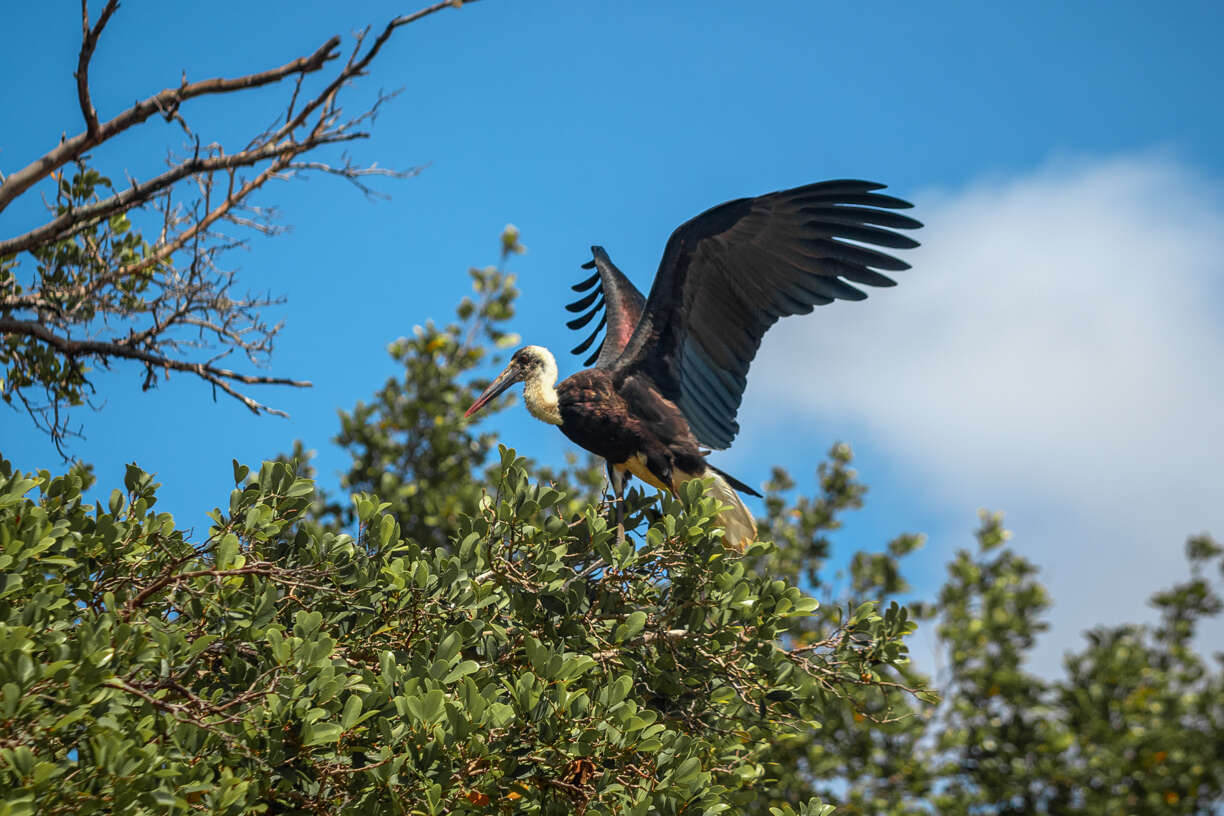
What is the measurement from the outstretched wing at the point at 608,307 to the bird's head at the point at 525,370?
259mm

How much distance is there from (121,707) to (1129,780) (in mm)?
8020

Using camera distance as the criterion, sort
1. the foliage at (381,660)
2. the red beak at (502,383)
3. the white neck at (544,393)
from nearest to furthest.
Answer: the foliage at (381,660)
the white neck at (544,393)
the red beak at (502,383)

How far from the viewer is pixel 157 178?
4859 mm

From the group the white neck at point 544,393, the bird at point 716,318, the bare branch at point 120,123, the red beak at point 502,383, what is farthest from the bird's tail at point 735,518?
the bare branch at point 120,123

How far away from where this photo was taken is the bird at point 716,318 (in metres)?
5.39

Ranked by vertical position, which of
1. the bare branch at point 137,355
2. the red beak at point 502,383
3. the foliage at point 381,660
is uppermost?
the red beak at point 502,383

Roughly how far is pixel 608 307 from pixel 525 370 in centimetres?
81

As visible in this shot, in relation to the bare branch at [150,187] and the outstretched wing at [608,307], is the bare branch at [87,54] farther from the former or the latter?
the outstretched wing at [608,307]

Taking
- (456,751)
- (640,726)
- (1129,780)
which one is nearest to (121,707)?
(456,751)

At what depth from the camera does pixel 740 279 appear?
5.55 metres

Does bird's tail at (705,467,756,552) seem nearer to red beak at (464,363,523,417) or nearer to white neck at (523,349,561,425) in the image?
white neck at (523,349,561,425)

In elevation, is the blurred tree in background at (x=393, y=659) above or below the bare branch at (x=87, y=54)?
below

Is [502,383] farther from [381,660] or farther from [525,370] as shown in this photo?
[381,660]

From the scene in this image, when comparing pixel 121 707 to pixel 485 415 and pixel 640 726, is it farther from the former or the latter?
pixel 485 415
